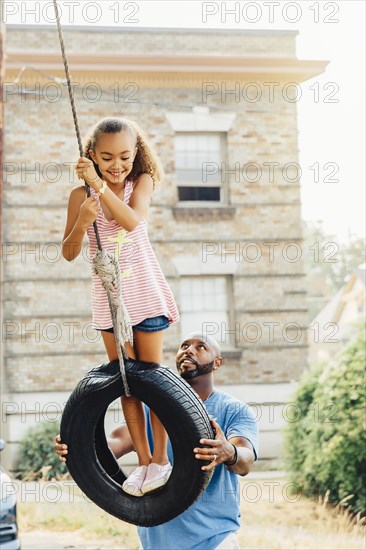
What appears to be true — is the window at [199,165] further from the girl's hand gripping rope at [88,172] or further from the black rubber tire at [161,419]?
the girl's hand gripping rope at [88,172]

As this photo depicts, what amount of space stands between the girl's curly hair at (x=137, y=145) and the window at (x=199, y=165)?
32.8 feet

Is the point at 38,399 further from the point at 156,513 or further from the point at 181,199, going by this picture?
the point at 156,513

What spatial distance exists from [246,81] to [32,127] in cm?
284

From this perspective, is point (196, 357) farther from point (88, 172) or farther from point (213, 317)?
point (213, 317)

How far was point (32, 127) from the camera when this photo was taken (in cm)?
1238

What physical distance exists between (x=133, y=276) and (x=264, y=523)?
6446 millimetres

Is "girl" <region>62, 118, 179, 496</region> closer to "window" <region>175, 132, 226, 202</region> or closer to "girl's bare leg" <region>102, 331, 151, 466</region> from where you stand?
"girl's bare leg" <region>102, 331, 151, 466</region>

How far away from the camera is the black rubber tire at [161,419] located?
8.30 feet

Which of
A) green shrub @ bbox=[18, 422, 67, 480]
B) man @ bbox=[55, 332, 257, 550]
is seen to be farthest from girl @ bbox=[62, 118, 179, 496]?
green shrub @ bbox=[18, 422, 67, 480]

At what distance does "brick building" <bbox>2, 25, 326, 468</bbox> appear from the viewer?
1229 centimetres

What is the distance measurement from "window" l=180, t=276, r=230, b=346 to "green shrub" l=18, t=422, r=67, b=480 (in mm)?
2092

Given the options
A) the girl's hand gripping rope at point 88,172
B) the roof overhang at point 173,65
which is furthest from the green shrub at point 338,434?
the girl's hand gripping rope at point 88,172

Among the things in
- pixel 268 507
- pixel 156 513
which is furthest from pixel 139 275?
pixel 268 507

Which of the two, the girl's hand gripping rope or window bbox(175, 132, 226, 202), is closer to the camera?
the girl's hand gripping rope
